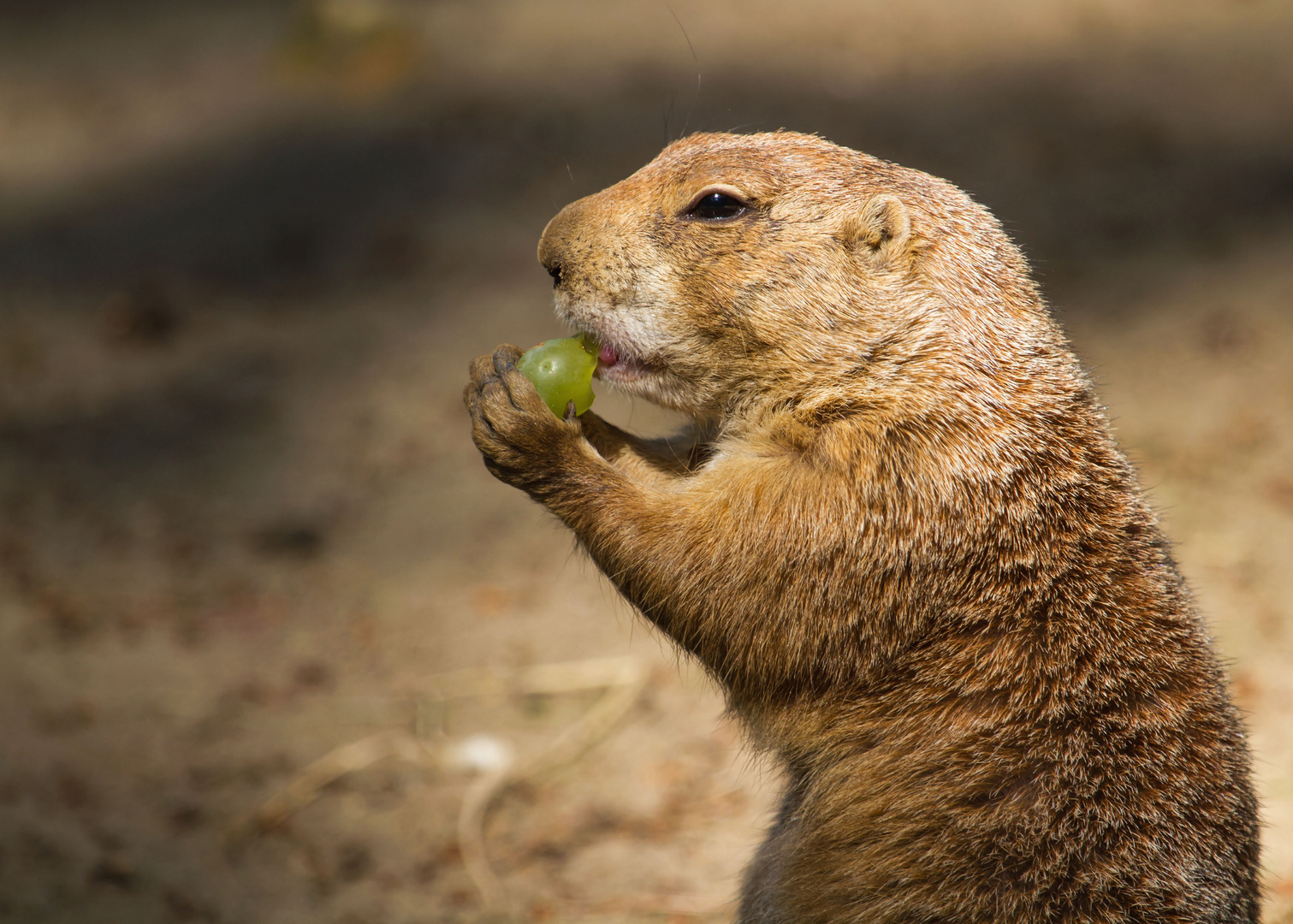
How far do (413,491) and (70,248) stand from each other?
11.4 feet

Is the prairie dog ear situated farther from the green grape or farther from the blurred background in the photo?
the blurred background

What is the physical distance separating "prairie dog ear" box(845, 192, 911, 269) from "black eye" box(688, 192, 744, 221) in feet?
0.91

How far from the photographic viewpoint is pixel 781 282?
9.37ft

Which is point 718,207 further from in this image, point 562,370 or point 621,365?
point 562,370

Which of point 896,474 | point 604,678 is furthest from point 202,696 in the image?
point 896,474

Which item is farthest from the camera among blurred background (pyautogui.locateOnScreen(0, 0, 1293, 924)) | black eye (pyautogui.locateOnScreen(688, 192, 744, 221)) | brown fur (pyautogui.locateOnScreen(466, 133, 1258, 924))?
blurred background (pyautogui.locateOnScreen(0, 0, 1293, 924))

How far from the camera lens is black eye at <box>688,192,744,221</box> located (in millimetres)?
2939

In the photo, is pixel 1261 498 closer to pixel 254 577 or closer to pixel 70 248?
pixel 254 577

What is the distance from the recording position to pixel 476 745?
4836 millimetres

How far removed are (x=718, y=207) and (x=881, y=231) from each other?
1.33 ft

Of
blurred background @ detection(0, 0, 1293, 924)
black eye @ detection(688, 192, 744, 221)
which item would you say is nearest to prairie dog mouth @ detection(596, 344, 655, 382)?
black eye @ detection(688, 192, 744, 221)

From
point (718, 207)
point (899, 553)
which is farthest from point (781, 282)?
point (899, 553)

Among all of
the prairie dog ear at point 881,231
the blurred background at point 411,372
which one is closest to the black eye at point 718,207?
the prairie dog ear at point 881,231

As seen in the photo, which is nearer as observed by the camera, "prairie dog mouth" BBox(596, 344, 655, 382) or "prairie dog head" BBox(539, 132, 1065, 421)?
"prairie dog head" BBox(539, 132, 1065, 421)
